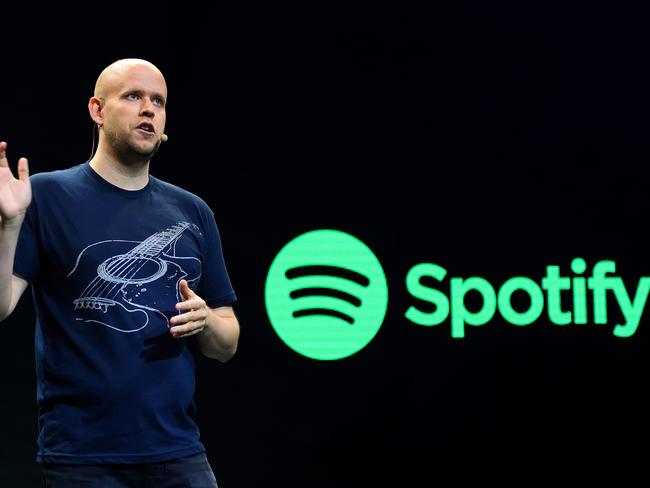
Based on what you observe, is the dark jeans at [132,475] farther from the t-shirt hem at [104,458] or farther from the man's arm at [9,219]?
the man's arm at [9,219]

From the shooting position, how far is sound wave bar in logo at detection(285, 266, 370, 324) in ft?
14.8

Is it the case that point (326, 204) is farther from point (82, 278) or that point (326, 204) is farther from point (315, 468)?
point (82, 278)

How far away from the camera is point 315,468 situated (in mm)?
4422

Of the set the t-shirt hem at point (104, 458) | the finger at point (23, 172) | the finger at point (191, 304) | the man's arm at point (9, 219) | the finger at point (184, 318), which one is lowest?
Result: the t-shirt hem at point (104, 458)

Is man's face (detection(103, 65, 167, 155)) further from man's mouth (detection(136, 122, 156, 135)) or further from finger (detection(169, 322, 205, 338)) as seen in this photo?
finger (detection(169, 322, 205, 338))

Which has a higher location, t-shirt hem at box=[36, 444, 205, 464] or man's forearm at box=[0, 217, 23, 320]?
man's forearm at box=[0, 217, 23, 320]

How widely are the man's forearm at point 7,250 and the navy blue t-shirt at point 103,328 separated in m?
0.08

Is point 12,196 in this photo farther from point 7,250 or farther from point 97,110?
point 97,110

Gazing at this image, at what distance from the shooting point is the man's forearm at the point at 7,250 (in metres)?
1.66

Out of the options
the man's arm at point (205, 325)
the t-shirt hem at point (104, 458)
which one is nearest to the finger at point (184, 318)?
the man's arm at point (205, 325)

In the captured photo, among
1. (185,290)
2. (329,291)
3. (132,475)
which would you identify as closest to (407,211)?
(329,291)

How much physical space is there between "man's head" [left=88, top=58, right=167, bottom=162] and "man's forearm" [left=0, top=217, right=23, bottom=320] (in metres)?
0.36

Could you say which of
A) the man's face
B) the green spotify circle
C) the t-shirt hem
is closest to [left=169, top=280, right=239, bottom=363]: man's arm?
the t-shirt hem

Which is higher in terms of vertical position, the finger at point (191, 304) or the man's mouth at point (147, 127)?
the man's mouth at point (147, 127)
